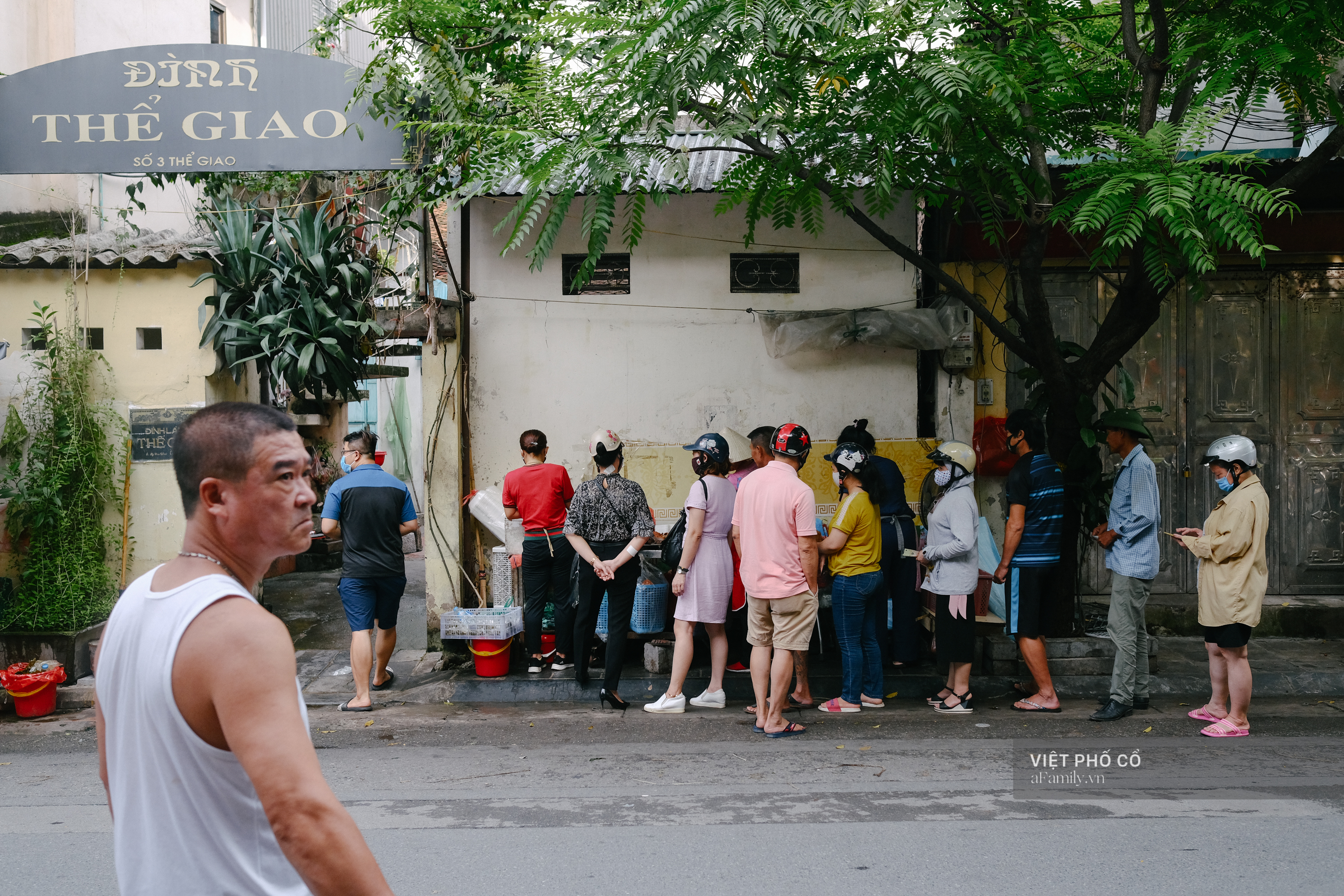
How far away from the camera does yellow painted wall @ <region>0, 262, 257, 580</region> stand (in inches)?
353

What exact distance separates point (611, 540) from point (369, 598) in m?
2.00

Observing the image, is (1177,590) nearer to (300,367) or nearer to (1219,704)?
(1219,704)

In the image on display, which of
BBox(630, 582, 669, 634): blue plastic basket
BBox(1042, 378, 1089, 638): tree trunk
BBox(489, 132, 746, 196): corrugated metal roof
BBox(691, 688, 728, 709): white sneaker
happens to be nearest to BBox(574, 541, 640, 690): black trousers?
BBox(630, 582, 669, 634): blue plastic basket

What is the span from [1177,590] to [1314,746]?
3.62 m

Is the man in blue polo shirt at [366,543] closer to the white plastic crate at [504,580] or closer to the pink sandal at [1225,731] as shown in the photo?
the white plastic crate at [504,580]

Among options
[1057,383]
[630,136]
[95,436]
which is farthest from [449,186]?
[1057,383]

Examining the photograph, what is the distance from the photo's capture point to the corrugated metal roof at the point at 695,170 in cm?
884

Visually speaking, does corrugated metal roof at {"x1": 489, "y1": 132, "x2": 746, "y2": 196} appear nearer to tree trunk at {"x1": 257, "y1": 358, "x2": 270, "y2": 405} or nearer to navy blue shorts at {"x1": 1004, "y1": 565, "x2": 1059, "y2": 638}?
tree trunk at {"x1": 257, "y1": 358, "x2": 270, "y2": 405}

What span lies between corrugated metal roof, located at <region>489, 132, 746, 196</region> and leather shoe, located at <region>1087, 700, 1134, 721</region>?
5094 millimetres

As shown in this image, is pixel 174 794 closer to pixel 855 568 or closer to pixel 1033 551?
pixel 855 568

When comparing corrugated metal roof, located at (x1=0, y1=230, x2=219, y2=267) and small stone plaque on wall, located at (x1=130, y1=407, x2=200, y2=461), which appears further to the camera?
small stone plaque on wall, located at (x1=130, y1=407, x2=200, y2=461)

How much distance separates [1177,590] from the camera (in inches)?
385

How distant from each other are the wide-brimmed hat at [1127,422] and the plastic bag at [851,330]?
2.11m

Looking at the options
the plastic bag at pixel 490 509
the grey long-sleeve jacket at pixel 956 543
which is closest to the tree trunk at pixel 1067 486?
the grey long-sleeve jacket at pixel 956 543
